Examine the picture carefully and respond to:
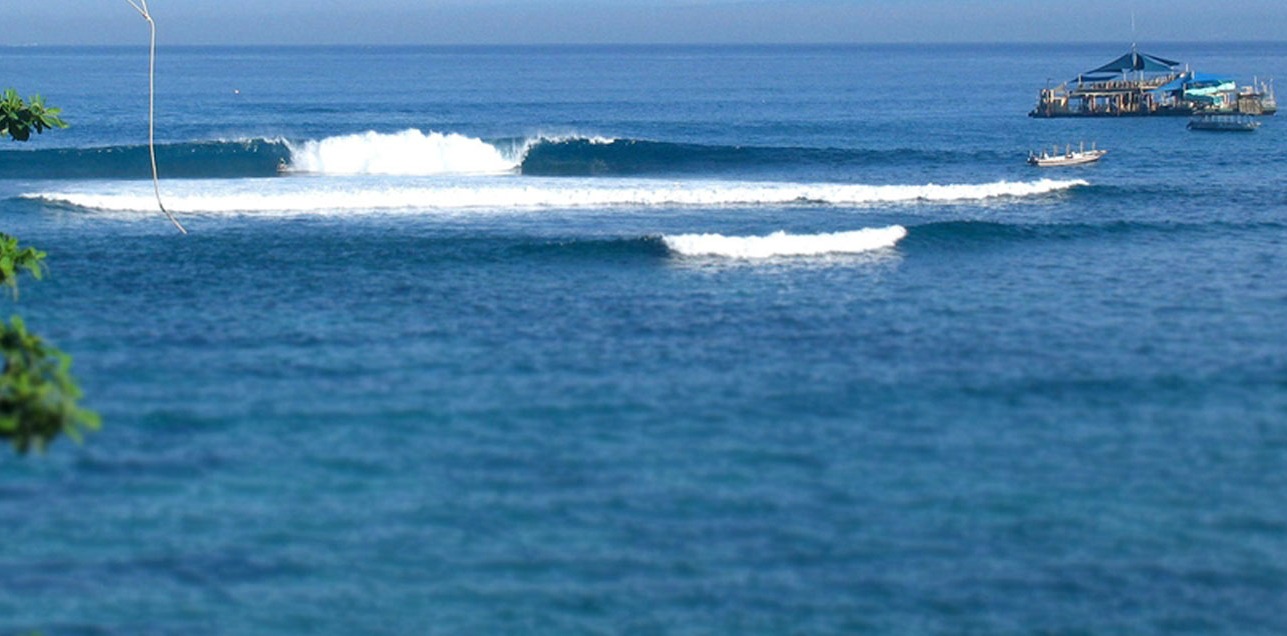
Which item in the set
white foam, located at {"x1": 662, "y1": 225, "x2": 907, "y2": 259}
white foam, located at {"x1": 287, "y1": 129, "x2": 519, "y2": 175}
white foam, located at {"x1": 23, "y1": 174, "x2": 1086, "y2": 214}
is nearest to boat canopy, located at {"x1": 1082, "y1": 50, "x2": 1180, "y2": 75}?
white foam, located at {"x1": 23, "y1": 174, "x2": 1086, "y2": 214}

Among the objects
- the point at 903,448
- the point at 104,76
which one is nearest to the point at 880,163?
Result: the point at 903,448

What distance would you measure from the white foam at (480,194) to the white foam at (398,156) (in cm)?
456

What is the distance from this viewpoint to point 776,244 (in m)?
28.0

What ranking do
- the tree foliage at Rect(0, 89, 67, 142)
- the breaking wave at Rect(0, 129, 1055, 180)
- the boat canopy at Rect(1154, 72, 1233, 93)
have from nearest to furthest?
the tree foliage at Rect(0, 89, 67, 142), the breaking wave at Rect(0, 129, 1055, 180), the boat canopy at Rect(1154, 72, 1233, 93)

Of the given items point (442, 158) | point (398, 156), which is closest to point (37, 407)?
point (398, 156)

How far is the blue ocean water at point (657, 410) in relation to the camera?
12312mm

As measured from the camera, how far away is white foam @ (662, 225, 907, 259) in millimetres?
27656

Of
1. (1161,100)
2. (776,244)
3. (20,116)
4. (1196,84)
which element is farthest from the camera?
(1161,100)

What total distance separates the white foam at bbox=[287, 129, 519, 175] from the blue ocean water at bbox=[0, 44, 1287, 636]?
19.3 ft

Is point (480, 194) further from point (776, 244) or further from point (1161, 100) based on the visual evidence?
point (1161, 100)

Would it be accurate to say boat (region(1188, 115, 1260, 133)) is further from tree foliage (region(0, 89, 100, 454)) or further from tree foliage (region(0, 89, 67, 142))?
tree foliage (region(0, 89, 100, 454))

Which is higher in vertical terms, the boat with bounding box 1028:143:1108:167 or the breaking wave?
the breaking wave

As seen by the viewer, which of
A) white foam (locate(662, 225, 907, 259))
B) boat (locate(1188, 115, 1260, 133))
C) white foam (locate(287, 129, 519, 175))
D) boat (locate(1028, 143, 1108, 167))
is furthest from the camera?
boat (locate(1188, 115, 1260, 133))

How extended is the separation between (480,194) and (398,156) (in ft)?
33.1
